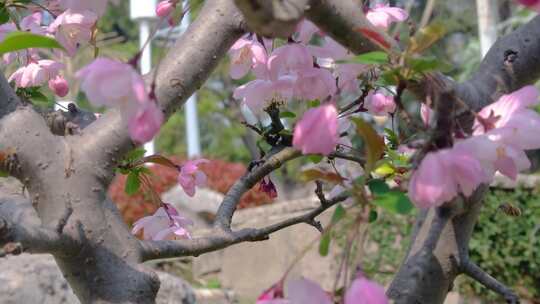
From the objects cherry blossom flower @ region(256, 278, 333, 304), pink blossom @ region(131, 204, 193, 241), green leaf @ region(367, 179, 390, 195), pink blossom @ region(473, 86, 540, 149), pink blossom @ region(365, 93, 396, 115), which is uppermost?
pink blossom @ region(473, 86, 540, 149)

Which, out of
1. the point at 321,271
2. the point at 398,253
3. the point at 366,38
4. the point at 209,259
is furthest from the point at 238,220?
the point at 366,38

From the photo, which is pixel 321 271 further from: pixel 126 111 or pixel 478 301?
pixel 126 111

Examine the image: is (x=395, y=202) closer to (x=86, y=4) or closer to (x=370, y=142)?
(x=370, y=142)

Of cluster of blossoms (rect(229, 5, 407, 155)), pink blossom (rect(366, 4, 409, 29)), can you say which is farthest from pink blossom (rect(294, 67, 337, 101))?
pink blossom (rect(366, 4, 409, 29))

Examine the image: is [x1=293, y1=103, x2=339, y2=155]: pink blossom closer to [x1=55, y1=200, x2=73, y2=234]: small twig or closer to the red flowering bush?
[x1=55, y1=200, x2=73, y2=234]: small twig

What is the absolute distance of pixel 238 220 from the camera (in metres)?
6.52

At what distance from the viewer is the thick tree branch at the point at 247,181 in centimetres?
135

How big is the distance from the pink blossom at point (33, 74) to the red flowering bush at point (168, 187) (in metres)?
5.81

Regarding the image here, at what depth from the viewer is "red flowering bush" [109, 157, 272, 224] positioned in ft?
A: 25.8

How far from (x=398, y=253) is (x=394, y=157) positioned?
4353mm

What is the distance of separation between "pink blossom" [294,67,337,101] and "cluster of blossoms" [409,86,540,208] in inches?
13.4

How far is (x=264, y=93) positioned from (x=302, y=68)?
0.14 meters

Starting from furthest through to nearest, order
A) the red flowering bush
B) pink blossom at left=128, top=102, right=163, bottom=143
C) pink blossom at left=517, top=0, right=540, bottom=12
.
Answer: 1. the red flowering bush
2. pink blossom at left=128, top=102, right=163, bottom=143
3. pink blossom at left=517, top=0, right=540, bottom=12

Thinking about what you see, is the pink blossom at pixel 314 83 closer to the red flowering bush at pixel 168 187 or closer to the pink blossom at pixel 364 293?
the pink blossom at pixel 364 293
